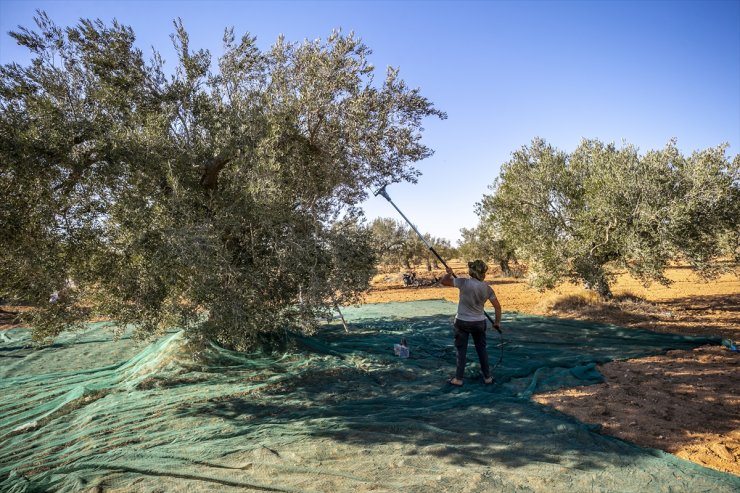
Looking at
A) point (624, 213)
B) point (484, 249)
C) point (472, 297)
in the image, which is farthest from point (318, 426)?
point (484, 249)

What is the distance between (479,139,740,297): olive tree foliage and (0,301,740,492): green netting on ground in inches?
140

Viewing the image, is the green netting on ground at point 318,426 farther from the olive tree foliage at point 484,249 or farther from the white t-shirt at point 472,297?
the olive tree foliage at point 484,249

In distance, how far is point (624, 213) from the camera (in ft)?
41.4

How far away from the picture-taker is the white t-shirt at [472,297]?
7.04m

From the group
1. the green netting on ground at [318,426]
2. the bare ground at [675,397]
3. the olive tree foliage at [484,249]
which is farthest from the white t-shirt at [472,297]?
the olive tree foliage at [484,249]

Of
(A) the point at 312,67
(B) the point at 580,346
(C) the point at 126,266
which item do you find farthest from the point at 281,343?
(B) the point at 580,346

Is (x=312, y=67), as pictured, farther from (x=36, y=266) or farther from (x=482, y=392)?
(x=482, y=392)

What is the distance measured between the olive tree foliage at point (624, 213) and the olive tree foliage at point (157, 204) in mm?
9534

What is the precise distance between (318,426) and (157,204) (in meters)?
4.11

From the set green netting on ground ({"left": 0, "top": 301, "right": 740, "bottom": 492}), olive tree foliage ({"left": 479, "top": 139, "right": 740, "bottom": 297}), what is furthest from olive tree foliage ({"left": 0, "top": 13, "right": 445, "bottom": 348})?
olive tree foliage ({"left": 479, "top": 139, "right": 740, "bottom": 297})

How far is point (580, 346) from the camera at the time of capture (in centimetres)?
1009

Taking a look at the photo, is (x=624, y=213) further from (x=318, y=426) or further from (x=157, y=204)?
(x=157, y=204)

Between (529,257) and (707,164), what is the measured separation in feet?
20.2

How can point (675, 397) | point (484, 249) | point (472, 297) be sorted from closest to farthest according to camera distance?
point (675, 397)
point (472, 297)
point (484, 249)
